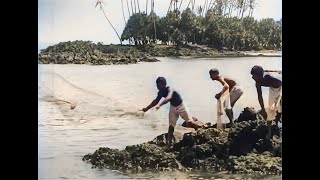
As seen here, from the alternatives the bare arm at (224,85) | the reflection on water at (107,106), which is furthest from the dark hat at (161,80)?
the bare arm at (224,85)

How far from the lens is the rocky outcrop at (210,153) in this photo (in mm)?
1921

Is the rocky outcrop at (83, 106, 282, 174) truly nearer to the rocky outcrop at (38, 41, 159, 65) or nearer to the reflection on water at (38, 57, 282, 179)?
the reflection on water at (38, 57, 282, 179)

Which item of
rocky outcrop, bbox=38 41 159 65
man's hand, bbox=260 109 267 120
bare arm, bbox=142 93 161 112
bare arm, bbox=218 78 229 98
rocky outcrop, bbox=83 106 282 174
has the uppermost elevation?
rocky outcrop, bbox=38 41 159 65

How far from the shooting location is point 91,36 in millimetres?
1989

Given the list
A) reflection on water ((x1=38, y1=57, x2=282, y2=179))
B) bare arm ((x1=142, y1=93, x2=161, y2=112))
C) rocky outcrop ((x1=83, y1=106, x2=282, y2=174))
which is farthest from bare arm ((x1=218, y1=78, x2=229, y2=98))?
bare arm ((x1=142, y1=93, x2=161, y2=112))

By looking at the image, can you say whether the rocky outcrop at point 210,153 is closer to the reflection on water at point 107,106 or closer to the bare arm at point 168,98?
the reflection on water at point 107,106

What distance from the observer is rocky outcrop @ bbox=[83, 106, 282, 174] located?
1921 mm

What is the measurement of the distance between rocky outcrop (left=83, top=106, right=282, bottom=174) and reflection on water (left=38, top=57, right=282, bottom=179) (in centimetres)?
3

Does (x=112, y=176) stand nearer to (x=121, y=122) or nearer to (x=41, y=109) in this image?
(x=121, y=122)

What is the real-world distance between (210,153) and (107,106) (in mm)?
443

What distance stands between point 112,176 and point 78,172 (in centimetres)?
13

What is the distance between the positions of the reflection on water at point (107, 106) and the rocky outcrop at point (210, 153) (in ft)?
0.11

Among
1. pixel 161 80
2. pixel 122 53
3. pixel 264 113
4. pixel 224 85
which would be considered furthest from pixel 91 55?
pixel 264 113
